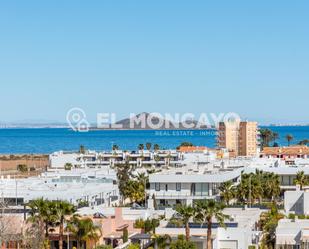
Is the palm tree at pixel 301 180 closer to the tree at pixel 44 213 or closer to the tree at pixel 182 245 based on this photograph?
the tree at pixel 182 245

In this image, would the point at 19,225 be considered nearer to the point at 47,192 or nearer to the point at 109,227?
the point at 109,227

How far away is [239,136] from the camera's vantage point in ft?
433

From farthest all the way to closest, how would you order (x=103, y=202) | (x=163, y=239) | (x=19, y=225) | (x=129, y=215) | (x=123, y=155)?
1. (x=123, y=155)
2. (x=103, y=202)
3. (x=129, y=215)
4. (x=19, y=225)
5. (x=163, y=239)

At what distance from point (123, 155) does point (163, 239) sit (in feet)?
212

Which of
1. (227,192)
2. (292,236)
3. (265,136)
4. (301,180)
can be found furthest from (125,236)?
(265,136)

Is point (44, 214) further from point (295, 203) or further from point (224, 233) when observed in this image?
point (295, 203)

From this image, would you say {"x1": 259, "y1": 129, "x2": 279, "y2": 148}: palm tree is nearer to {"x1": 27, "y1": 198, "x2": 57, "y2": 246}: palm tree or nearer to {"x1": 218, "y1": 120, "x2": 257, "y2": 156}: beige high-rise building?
{"x1": 218, "y1": 120, "x2": 257, "y2": 156}: beige high-rise building

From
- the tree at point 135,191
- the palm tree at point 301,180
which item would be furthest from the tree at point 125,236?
the palm tree at point 301,180

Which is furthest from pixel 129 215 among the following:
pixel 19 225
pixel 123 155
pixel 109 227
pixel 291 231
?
pixel 123 155

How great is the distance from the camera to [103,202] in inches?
1998

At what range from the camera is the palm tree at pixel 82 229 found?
33.1 metres

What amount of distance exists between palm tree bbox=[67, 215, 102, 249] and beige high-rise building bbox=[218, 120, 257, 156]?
318 ft

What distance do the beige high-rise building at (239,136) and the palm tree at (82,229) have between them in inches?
3821

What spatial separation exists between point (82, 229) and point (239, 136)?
330ft
